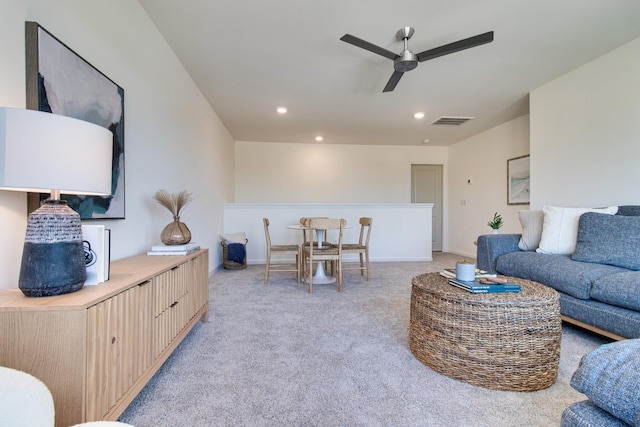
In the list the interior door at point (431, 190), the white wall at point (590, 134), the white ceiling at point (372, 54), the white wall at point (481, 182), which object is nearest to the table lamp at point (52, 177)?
the white ceiling at point (372, 54)

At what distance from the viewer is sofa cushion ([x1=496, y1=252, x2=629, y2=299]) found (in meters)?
1.97

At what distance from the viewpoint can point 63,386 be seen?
0.87m

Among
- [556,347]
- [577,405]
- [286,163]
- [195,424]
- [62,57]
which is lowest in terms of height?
[195,424]

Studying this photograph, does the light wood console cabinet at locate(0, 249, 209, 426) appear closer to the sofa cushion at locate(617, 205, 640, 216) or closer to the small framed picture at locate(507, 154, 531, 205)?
the sofa cushion at locate(617, 205, 640, 216)

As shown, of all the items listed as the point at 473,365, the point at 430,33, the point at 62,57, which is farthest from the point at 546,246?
the point at 62,57

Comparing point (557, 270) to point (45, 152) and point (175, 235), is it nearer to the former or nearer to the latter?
point (175, 235)

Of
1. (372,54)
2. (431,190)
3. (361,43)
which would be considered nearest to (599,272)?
(361,43)

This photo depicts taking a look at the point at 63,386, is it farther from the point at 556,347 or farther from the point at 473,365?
the point at 556,347

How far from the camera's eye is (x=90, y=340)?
0.91m

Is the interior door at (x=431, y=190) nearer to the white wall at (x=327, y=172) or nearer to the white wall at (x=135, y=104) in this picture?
the white wall at (x=327, y=172)

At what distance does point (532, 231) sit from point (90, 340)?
3.42 metres

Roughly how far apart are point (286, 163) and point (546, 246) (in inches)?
190

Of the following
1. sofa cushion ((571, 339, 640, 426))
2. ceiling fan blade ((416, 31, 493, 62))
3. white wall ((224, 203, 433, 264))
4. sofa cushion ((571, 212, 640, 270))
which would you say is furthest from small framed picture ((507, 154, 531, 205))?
sofa cushion ((571, 339, 640, 426))

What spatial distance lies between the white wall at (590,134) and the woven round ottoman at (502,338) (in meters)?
2.09
